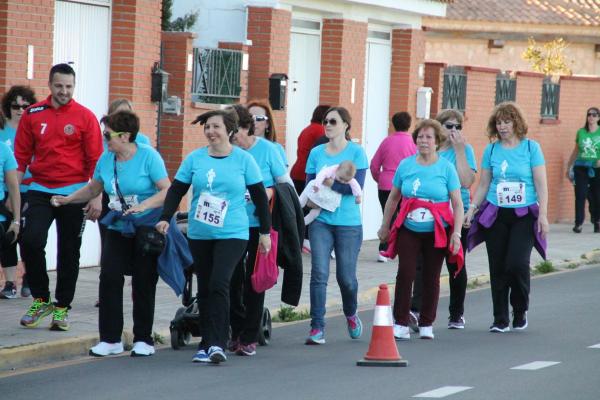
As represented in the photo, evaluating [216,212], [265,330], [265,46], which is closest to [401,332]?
[265,330]

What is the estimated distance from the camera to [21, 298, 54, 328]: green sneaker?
37.5 ft

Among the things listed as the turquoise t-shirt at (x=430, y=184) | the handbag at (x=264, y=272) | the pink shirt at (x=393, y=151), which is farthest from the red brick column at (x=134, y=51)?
the handbag at (x=264, y=272)

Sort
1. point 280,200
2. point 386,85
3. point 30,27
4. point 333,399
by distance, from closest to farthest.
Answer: point 333,399 < point 280,200 < point 30,27 < point 386,85

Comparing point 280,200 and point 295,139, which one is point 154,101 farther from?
point 280,200

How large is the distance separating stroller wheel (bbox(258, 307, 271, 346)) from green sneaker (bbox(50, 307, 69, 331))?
4.91 feet

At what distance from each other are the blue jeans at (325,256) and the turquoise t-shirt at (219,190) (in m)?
1.46

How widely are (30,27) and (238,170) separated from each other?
4.59m

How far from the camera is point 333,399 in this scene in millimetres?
9031

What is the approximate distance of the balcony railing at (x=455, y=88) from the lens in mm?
23422

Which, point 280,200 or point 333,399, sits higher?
point 280,200

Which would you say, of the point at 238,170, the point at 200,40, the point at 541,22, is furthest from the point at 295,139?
the point at 541,22

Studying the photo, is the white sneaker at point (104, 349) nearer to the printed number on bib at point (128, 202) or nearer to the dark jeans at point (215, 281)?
the dark jeans at point (215, 281)

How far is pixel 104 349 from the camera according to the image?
422 inches

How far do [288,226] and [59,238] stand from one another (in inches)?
73.5
